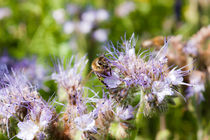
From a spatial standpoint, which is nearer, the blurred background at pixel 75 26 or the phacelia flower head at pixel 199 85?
the phacelia flower head at pixel 199 85

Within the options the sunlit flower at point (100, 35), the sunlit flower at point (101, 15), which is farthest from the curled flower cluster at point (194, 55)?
the sunlit flower at point (101, 15)

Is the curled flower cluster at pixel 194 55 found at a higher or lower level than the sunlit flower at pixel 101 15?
lower

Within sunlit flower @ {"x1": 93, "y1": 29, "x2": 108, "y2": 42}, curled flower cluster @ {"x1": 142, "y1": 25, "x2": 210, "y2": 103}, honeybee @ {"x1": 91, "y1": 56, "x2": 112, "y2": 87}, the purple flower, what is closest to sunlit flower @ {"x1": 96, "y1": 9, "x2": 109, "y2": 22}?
sunlit flower @ {"x1": 93, "y1": 29, "x2": 108, "y2": 42}

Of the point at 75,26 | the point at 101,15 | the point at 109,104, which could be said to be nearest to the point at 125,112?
the point at 109,104

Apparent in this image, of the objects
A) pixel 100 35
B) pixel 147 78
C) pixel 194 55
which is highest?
pixel 100 35

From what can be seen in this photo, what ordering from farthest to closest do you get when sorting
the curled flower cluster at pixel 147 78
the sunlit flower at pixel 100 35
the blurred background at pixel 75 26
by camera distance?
the sunlit flower at pixel 100 35
the blurred background at pixel 75 26
the curled flower cluster at pixel 147 78

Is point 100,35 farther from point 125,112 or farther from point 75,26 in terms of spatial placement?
point 125,112

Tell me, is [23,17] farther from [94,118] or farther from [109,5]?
[94,118]

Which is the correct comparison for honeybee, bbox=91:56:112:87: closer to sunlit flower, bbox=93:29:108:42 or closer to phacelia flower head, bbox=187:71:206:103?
phacelia flower head, bbox=187:71:206:103

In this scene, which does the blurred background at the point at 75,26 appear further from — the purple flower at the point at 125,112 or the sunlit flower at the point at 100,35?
the purple flower at the point at 125,112
